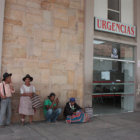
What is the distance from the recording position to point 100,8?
9.09m

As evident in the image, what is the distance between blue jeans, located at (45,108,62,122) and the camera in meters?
6.63

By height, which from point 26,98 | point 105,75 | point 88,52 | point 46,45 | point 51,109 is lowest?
point 51,109

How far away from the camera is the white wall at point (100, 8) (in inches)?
352

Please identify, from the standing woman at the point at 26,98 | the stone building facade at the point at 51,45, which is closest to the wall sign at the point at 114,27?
the stone building facade at the point at 51,45

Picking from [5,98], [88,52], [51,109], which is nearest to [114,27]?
[88,52]

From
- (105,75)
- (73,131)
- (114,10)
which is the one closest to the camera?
(73,131)

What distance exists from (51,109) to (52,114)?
0.21 m

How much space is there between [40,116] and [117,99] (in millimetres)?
4006

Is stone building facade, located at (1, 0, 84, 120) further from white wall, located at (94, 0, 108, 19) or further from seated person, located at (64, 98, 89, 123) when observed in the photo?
white wall, located at (94, 0, 108, 19)

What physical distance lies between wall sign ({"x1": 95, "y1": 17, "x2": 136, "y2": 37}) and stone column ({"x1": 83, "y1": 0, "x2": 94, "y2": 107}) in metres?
0.41

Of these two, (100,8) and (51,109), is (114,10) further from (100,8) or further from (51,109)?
(51,109)

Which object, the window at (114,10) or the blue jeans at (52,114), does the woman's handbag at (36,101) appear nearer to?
the blue jeans at (52,114)

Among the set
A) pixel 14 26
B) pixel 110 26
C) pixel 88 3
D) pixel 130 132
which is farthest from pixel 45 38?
pixel 130 132

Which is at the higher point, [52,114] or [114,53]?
[114,53]
